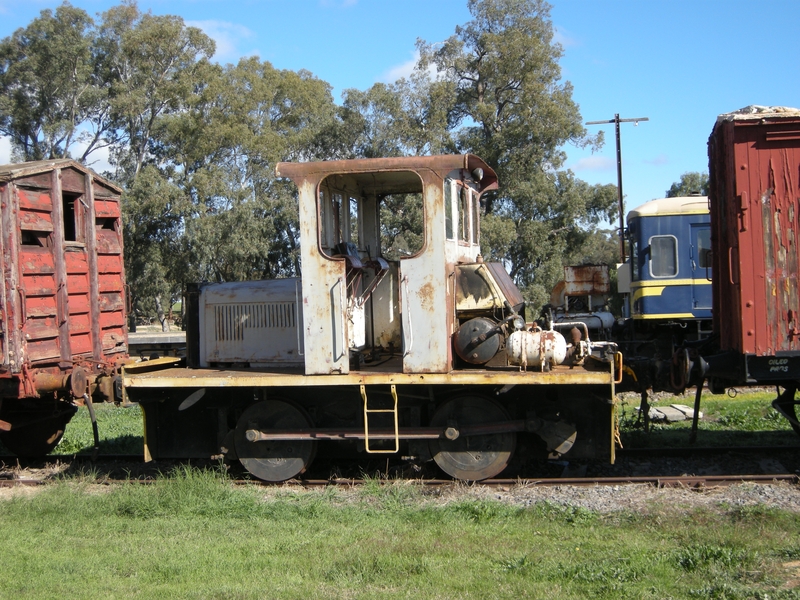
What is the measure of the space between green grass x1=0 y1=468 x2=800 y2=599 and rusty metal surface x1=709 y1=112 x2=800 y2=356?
1781mm

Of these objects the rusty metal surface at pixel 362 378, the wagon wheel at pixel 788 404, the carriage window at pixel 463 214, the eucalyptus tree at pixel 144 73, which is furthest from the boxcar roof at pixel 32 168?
the eucalyptus tree at pixel 144 73

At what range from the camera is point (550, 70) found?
2891 centimetres

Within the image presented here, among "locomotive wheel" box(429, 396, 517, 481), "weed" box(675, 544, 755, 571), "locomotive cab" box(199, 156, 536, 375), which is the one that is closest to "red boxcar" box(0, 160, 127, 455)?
"locomotive cab" box(199, 156, 536, 375)

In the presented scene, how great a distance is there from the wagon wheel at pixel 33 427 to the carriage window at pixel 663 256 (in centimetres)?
1124

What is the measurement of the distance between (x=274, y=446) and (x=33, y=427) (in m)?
3.52

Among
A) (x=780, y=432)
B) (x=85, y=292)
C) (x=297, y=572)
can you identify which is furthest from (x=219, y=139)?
(x=297, y=572)

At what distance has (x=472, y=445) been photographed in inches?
299

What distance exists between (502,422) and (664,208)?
9346mm

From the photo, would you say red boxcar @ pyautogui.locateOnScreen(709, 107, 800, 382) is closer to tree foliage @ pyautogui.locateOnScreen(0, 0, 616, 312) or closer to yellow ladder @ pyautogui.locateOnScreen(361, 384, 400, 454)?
yellow ladder @ pyautogui.locateOnScreen(361, 384, 400, 454)

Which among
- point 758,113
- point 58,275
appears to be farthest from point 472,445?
point 58,275

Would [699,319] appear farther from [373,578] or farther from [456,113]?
[456,113]

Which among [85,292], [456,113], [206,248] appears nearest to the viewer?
[85,292]

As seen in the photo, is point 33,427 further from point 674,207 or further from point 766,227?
point 674,207

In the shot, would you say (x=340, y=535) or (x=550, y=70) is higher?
(x=550, y=70)
